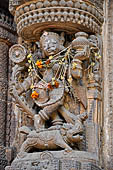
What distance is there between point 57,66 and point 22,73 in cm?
32

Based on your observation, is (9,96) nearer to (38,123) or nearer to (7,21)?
(7,21)

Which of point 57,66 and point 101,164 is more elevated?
point 57,66

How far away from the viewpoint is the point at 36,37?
4.84 meters

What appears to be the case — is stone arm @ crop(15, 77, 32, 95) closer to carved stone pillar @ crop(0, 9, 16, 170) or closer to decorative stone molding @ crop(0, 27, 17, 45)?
carved stone pillar @ crop(0, 9, 16, 170)

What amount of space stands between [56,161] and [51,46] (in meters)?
0.84

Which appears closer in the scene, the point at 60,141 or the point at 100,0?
the point at 60,141

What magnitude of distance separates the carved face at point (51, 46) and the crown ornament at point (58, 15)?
0.10m

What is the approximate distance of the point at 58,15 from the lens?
4613 mm

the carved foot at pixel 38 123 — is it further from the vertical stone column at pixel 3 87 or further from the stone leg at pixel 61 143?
the vertical stone column at pixel 3 87

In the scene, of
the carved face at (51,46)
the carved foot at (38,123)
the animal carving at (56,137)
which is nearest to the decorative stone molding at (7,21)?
the carved face at (51,46)

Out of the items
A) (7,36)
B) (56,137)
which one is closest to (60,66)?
(56,137)

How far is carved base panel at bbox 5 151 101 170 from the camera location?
4309 mm

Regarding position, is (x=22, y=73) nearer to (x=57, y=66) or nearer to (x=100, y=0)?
(x=57, y=66)

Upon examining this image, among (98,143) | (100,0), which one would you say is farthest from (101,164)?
(100,0)
